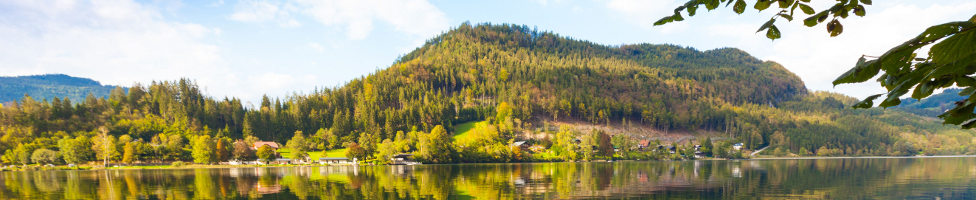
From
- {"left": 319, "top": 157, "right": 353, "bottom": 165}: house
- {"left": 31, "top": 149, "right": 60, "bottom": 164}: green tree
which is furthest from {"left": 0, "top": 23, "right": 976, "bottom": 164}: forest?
{"left": 319, "top": 157, "right": 353, "bottom": 165}: house

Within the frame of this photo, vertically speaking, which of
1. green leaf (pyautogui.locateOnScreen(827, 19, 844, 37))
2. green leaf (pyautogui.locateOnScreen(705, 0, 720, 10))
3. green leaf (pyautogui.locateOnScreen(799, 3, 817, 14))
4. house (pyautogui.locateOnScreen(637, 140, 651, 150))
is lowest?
house (pyautogui.locateOnScreen(637, 140, 651, 150))

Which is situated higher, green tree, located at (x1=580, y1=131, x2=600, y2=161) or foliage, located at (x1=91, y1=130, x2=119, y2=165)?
foliage, located at (x1=91, y1=130, x2=119, y2=165)

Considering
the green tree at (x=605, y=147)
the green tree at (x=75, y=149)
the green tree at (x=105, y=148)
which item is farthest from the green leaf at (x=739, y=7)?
the green tree at (x=75, y=149)

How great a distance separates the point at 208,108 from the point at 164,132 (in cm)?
1691

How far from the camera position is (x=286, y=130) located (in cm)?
12225

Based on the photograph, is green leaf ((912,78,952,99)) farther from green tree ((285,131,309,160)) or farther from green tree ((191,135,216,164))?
green tree ((285,131,309,160))

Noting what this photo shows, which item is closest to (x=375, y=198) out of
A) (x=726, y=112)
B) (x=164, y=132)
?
(x=164, y=132)

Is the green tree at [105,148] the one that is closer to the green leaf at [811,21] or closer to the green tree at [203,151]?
the green tree at [203,151]

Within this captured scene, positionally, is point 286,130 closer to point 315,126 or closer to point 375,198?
point 315,126

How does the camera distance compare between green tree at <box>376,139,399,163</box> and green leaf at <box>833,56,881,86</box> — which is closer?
green leaf at <box>833,56,881,86</box>

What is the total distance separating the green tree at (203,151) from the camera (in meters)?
92.1

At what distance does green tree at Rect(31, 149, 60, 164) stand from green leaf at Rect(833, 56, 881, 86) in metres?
122

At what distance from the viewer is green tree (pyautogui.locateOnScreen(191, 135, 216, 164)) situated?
9206 centimetres

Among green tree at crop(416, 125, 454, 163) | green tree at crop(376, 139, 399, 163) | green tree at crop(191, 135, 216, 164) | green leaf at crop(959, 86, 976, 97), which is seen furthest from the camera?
green tree at crop(416, 125, 454, 163)
